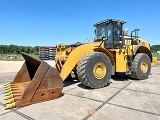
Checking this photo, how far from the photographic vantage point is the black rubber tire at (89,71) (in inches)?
188

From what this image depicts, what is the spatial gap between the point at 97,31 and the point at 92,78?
124 inches

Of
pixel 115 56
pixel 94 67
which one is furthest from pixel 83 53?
pixel 115 56

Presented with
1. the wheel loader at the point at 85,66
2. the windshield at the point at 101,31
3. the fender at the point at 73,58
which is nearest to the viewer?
the wheel loader at the point at 85,66

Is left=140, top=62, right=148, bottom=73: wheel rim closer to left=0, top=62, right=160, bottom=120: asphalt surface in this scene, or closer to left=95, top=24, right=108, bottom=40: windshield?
left=95, top=24, right=108, bottom=40: windshield

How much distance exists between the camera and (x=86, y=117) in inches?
118

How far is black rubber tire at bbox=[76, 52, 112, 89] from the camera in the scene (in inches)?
188

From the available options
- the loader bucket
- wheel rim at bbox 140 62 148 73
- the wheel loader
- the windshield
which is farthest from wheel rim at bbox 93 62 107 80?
wheel rim at bbox 140 62 148 73

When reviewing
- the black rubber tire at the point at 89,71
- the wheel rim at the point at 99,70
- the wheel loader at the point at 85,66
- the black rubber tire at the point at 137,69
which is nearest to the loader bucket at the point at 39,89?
the wheel loader at the point at 85,66

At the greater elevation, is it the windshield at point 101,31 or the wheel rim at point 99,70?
the windshield at point 101,31

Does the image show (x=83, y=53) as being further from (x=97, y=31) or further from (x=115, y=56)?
(x=97, y=31)

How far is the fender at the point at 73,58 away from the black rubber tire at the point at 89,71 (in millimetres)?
179

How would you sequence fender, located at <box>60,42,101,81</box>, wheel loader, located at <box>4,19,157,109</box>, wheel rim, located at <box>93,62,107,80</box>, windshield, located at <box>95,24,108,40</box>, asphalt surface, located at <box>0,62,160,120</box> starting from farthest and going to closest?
windshield, located at <box>95,24,108,40</box> → wheel rim, located at <box>93,62,107,80</box> → fender, located at <box>60,42,101,81</box> → wheel loader, located at <box>4,19,157,109</box> → asphalt surface, located at <box>0,62,160,120</box>

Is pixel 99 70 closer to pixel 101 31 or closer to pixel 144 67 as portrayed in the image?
pixel 101 31

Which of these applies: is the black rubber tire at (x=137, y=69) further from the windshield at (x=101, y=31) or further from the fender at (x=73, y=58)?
the fender at (x=73, y=58)
